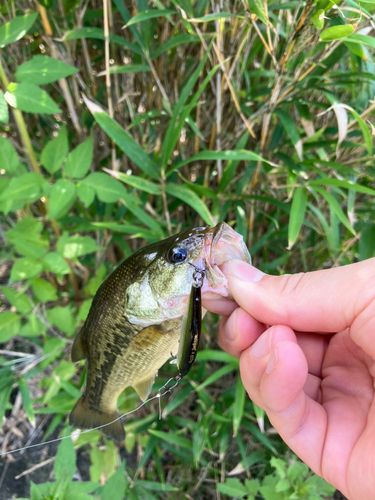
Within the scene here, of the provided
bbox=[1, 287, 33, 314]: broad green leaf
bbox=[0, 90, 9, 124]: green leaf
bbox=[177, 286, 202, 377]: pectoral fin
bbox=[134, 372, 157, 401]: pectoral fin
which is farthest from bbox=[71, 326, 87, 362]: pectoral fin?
bbox=[0, 90, 9, 124]: green leaf

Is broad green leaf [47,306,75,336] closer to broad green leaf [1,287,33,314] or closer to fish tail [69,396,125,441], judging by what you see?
broad green leaf [1,287,33,314]

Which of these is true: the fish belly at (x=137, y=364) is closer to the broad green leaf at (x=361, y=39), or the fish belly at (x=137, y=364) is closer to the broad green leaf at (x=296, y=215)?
the broad green leaf at (x=296, y=215)

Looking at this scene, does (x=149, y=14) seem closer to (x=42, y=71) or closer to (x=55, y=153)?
(x=42, y=71)

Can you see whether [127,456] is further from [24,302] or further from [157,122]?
[157,122]

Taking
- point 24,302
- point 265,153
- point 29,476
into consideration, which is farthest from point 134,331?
point 29,476

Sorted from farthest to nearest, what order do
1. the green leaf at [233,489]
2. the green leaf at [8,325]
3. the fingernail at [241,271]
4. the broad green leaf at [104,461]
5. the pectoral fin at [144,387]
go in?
1. the broad green leaf at [104,461]
2. the green leaf at [8,325]
3. the green leaf at [233,489]
4. the pectoral fin at [144,387]
5. the fingernail at [241,271]

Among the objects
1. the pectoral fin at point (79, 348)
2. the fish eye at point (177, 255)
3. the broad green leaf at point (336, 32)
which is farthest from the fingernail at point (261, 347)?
the broad green leaf at point (336, 32)
